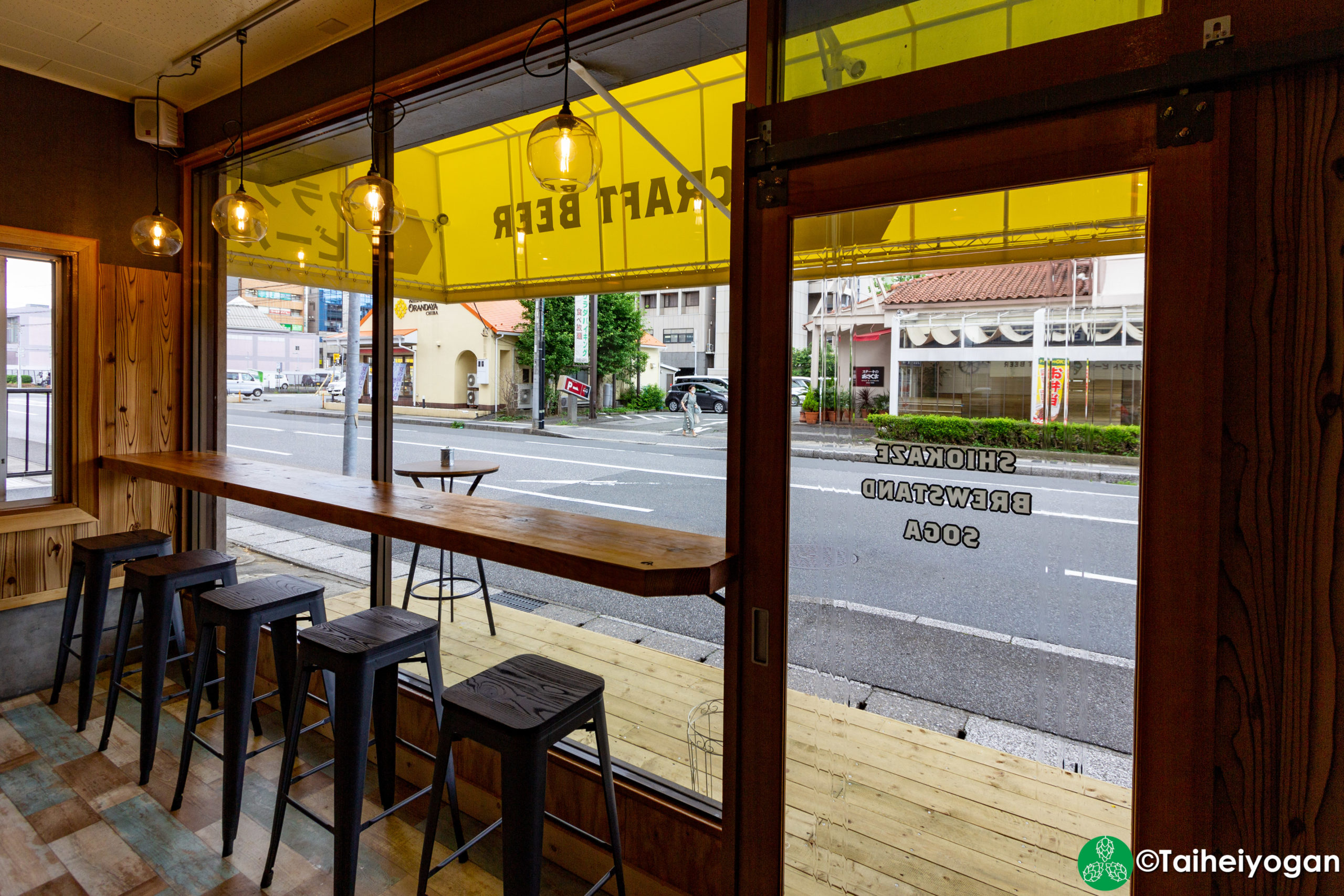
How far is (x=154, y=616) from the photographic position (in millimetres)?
2301

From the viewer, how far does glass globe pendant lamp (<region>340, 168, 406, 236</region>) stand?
7.16 ft

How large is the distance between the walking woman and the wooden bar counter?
2.15 feet

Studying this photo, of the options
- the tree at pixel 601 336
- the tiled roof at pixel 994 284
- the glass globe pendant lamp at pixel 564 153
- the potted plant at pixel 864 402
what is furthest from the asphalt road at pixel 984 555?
the tree at pixel 601 336

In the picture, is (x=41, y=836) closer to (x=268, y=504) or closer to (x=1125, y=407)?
(x=268, y=504)

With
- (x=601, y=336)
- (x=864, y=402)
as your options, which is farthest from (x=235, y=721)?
(x=601, y=336)

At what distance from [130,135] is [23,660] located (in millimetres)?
2329

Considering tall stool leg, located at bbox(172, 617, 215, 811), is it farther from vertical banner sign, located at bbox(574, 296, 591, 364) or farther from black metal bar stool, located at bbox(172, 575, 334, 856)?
vertical banner sign, located at bbox(574, 296, 591, 364)

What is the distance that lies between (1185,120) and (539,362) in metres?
3.81

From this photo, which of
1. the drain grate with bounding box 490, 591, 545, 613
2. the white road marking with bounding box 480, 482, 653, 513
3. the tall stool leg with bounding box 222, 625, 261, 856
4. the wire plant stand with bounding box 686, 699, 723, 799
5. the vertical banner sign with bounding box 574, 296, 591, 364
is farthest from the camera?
the white road marking with bounding box 480, 482, 653, 513

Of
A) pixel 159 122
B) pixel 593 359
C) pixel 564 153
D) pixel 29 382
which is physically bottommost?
pixel 29 382

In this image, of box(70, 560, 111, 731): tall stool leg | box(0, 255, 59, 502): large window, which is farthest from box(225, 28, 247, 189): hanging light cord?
box(70, 560, 111, 731): tall stool leg

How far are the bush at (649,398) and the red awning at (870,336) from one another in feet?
4.56

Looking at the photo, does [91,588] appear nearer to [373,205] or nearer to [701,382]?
[373,205]

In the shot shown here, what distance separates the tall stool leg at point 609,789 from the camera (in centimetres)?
158
